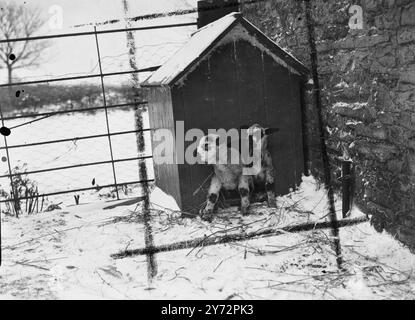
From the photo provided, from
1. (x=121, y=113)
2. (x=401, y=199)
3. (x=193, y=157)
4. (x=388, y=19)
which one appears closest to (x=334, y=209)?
(x=401, y=199)

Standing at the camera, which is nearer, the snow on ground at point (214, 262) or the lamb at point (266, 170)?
the snow on ground at point (214, 262)

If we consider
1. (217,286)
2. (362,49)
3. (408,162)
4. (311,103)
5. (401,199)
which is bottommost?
(217,286)

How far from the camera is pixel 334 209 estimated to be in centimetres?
419

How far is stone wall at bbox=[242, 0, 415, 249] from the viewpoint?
3176 mm

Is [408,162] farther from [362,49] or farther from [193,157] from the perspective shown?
[193,157]

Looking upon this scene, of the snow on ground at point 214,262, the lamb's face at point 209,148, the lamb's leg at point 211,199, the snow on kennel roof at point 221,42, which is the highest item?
the snow on kennel roof at point 221,42

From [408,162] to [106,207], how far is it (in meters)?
3.39

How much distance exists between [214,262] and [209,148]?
117 cm

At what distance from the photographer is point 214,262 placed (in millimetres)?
3453

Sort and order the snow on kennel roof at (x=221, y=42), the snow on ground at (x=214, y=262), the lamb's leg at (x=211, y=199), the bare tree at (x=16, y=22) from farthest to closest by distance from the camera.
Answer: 1. the bare tree at (x=16, y=22)
2. the lamb's leg at (x=211, y=199)
3. the snow on kennel roof at (x=221, y=42)
4. the snow on ground at (x=214, y=262)

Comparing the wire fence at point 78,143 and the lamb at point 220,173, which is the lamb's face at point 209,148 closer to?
the lamb at point 220,173

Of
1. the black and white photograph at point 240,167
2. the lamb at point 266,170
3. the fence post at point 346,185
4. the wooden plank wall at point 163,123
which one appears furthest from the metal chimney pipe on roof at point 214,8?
the fence post at point 346,185

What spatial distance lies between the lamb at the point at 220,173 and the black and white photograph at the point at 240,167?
0.5 inches

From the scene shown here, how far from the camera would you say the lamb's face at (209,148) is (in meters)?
4.19
